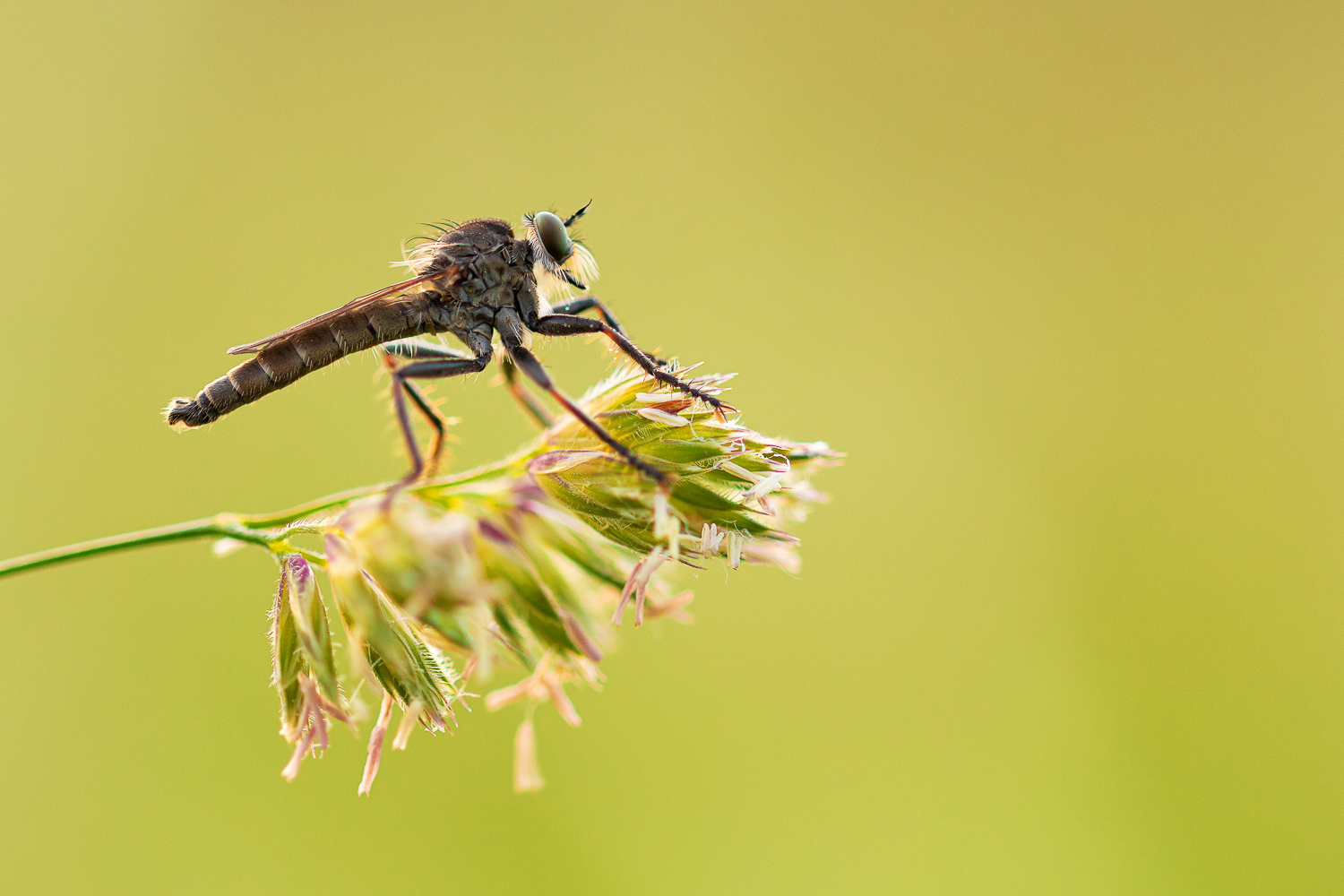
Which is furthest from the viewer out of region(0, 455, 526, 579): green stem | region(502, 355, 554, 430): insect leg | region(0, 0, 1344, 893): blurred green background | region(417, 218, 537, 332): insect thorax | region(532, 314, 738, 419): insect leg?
region(0, 0, 1344, 893): blurred green background

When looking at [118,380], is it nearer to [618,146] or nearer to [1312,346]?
[618,146]

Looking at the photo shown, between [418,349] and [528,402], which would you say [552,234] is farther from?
[528,402]

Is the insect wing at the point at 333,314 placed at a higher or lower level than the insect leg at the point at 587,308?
higher

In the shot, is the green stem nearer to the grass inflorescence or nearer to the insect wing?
the grass inflorescence

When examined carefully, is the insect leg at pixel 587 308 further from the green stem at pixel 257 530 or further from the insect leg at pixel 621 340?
the green stem at pixel 257 530

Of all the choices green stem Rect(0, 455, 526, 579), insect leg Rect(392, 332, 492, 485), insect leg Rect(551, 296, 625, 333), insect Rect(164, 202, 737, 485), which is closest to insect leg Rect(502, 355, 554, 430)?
insect Rect(164, 202, 737, 485)

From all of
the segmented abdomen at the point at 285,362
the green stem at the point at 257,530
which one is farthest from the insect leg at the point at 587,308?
the green stem at the point at 257,530

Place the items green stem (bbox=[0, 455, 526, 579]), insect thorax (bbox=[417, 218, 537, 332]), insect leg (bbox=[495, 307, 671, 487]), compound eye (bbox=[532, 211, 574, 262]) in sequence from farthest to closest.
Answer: compound eye (bbox=[532, 211, 574, 262]) → insect thorax (bbox=[417, 218, 537, 332]) → insect leg (bbox=[495, 307, 671, 487]) → green stem (bbox=[0, 455, 526, 579])
